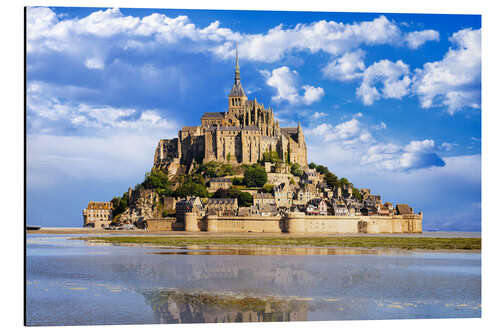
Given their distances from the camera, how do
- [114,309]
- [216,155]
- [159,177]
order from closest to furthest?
[114,309]
[159,177]
[216,155]

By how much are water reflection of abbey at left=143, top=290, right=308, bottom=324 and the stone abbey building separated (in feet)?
130

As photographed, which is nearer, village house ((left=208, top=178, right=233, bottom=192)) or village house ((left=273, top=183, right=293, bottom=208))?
village house ((left=273, top=183, right=293, bottom=208))

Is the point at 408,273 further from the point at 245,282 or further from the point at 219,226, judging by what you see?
the point at 219,226

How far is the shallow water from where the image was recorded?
10.8 meters

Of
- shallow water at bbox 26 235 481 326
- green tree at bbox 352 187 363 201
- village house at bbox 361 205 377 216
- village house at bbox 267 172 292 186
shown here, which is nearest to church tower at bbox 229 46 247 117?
village house at bbox 267 172 292 186

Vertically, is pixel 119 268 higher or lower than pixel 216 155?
lower

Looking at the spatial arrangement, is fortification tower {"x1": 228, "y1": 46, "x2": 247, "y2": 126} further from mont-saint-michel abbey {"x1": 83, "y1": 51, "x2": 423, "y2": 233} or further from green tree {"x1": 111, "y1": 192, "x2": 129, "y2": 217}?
green tree {"x1": 111, "y1": 192, "x2": 129, "y2": 217}

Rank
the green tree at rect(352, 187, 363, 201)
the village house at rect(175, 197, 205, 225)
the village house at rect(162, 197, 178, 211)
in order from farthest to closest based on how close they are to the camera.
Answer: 1. the green tree at rect(352, 187, 363, 201)
2. the village house at rect(162, 197, 178, 211)
3. the village house at rect(175, 197, 205, 225)

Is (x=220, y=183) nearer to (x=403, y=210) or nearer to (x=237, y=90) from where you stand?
(x=237, y=90)

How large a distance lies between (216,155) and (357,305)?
1622 inches

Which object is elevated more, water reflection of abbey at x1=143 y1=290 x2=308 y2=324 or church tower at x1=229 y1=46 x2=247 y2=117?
church tower at x1=229 y1=46 x2=247 y2=117

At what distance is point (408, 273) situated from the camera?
1612 centimetres
